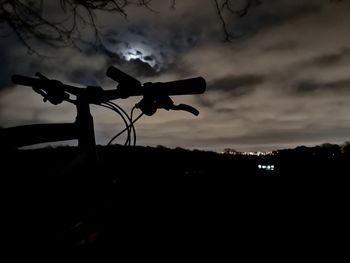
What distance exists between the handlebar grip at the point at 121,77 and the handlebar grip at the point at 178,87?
0.30 feet

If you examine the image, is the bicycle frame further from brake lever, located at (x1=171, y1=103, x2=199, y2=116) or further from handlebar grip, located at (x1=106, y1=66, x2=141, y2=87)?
brake lever, located at (x1=171, y1=103, x2=199, y2=116)

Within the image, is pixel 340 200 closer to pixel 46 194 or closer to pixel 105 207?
pixel 105 207

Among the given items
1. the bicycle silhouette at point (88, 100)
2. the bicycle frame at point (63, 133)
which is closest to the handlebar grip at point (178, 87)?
the bicycle silhouette at point (88, 100)

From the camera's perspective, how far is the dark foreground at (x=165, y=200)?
199 cm

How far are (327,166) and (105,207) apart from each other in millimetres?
6854

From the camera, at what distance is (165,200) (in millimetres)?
5641

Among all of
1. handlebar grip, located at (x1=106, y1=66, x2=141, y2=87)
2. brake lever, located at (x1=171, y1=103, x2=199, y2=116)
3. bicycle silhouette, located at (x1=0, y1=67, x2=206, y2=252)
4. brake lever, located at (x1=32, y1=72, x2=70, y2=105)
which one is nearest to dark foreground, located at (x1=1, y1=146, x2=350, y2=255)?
bicycle silhouette, located at (x1=0, y1=67, x2=206, y2=252)

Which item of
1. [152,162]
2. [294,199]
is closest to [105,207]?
[294,199]

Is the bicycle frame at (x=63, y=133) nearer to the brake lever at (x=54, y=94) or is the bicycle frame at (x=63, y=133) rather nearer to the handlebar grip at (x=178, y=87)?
the brake lever at (x=54, y=94)

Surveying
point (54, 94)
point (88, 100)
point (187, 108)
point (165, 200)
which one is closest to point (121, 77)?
point (88, 100)

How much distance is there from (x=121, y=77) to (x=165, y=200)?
3506 mm

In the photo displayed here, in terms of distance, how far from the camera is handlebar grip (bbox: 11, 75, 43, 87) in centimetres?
291

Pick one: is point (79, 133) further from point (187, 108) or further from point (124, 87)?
point (187, 108)

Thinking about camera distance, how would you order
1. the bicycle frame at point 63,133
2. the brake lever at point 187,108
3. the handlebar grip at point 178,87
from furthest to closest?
the brake lever at point 187,108 < the handlebar grip at point 178,87 < the bicycle frame at point 63,133
